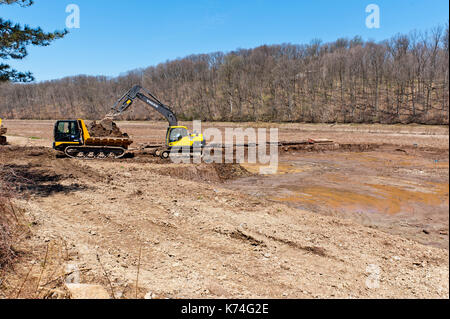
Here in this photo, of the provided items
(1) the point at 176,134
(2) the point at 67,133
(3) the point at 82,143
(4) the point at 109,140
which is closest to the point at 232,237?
(1) the point at 176,134

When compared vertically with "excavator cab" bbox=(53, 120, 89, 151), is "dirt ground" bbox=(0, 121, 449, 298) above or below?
below

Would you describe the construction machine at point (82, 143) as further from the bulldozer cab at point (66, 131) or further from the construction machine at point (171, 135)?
the construction machine at point (171, 135)

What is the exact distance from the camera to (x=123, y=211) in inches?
313

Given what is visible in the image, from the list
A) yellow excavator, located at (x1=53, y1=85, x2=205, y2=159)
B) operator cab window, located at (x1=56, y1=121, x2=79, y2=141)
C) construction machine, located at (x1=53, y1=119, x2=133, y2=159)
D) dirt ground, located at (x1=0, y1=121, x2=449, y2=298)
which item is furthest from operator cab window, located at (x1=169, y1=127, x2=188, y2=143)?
operator cab window, located at (x1=56, y1=121, x2=79, y2=141)

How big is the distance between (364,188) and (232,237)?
24.8 ft

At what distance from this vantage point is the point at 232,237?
659 centimetres

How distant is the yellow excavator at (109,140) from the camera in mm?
16062

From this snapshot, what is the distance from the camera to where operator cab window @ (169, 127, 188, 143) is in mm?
16266

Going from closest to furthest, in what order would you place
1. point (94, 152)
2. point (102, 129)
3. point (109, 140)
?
1. point (109, 140)
2. point (94, 152)
3. point (102, 129)

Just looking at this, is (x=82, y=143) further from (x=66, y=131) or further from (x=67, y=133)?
(x=66, y=131)

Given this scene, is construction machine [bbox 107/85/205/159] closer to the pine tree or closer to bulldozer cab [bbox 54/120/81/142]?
bulldozer cab [bbox 54/120/81/142]

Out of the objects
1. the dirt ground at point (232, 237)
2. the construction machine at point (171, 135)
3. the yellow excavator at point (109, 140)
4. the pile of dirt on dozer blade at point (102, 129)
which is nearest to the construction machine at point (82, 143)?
the yellow excavator at point (109, 140)

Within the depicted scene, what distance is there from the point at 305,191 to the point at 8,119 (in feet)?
278
